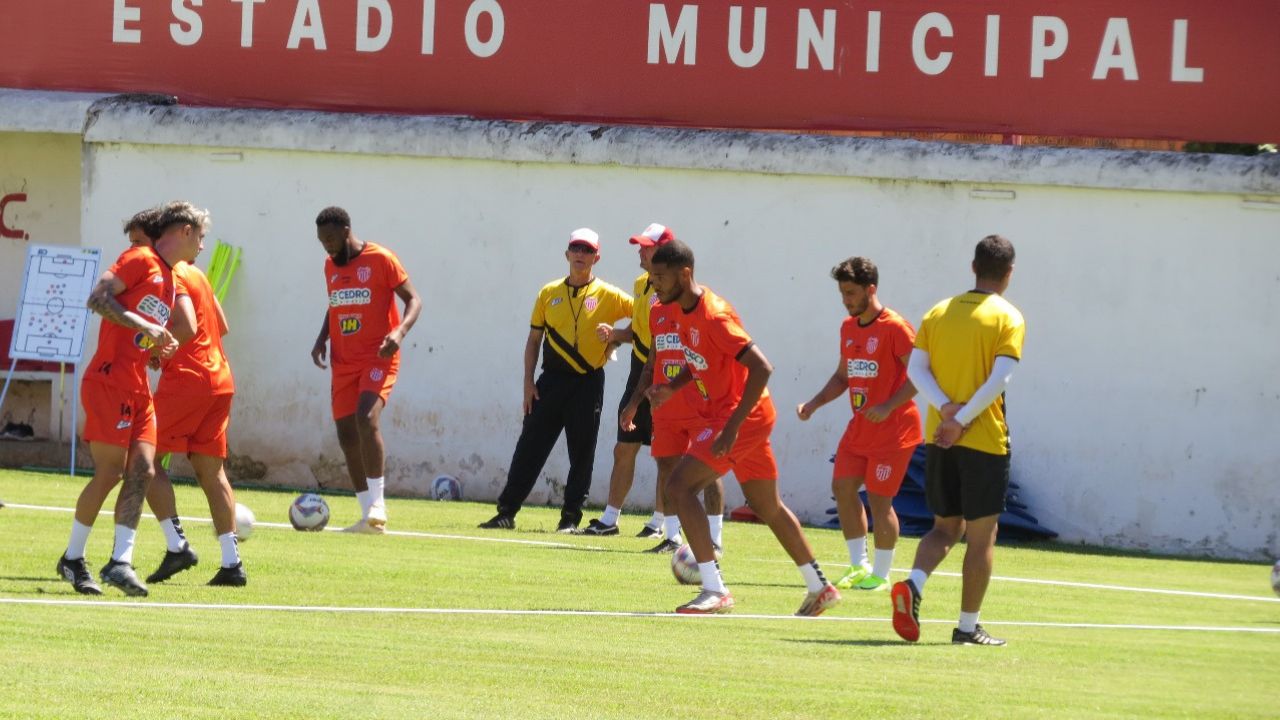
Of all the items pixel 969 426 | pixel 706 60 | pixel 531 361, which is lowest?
pixel 531 361

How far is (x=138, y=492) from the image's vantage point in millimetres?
10906

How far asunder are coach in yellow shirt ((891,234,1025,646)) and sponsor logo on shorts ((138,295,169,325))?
3.90 m

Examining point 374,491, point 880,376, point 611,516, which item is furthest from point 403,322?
point 880,376

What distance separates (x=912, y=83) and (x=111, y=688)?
13.5 metres

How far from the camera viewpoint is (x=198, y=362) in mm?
11484

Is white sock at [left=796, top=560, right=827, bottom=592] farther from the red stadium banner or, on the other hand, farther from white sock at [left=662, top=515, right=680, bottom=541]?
the red stadium banner

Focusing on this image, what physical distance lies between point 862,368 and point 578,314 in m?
3.75

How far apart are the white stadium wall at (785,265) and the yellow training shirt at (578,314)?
304 centimetres

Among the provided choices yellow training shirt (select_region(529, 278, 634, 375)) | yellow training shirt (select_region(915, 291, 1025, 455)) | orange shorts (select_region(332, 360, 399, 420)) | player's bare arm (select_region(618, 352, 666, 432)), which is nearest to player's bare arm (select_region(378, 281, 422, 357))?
orange shorts (select_region(332, 360, 399, 420))

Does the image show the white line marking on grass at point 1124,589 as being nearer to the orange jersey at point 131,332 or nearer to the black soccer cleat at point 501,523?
the black soccer cleat at point 501,523

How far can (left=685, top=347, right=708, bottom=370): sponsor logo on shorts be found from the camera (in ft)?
37.0

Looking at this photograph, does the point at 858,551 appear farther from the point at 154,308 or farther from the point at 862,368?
the point at 154,308

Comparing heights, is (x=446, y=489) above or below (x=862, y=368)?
below

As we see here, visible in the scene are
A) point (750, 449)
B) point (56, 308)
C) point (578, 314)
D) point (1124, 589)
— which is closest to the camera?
Result: point (750, 449)
